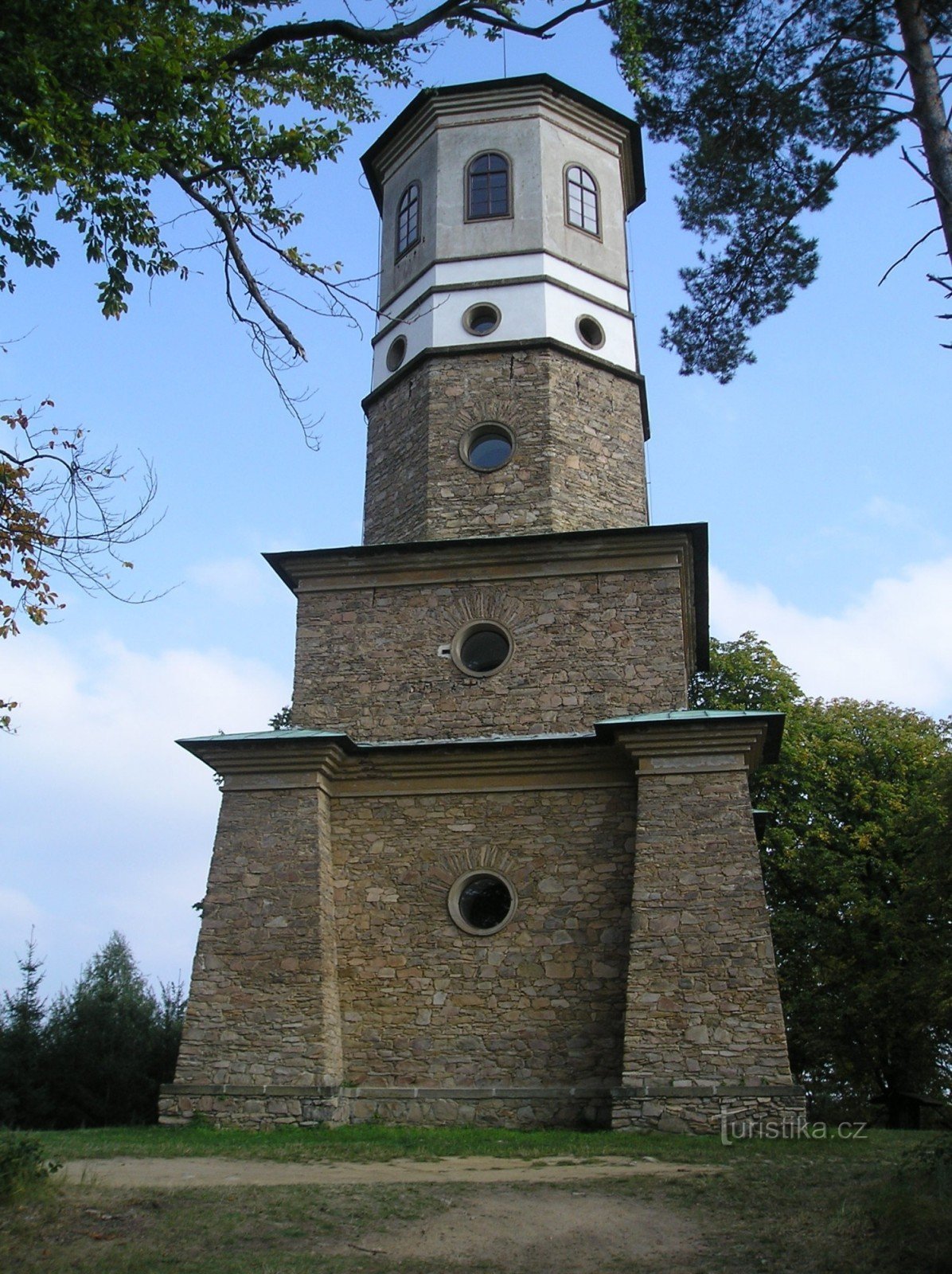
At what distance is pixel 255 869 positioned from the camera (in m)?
12.3

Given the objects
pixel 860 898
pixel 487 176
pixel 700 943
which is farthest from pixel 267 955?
pixel 487 176

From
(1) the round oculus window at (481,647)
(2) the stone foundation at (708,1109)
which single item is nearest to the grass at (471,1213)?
(2) the stone foundation at (708,1109)

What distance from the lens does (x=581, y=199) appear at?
1659 cm

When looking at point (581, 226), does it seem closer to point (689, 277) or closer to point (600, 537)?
point (600, 537)

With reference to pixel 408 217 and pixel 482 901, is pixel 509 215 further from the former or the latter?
pixel 482 901

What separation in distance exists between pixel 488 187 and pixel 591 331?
9.03 feet

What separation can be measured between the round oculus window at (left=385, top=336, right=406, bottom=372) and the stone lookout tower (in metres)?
0.20

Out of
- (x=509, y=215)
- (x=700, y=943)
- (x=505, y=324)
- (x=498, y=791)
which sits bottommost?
(x=700, y=943)

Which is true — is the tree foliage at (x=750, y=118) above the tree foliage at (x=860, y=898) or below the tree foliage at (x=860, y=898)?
above

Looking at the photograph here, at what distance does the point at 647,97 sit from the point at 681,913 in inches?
298

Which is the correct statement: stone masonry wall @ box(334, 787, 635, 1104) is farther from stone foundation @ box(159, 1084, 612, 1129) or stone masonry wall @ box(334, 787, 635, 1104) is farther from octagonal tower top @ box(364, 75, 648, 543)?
octagonal tower top @ box(364, 75, 648, 543)

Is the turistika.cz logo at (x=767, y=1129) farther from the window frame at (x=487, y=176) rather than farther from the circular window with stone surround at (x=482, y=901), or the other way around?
the window frame at (x=487, y=176)

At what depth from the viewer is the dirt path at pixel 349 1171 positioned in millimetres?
7516

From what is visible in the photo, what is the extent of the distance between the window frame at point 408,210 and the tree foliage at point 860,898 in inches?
400
